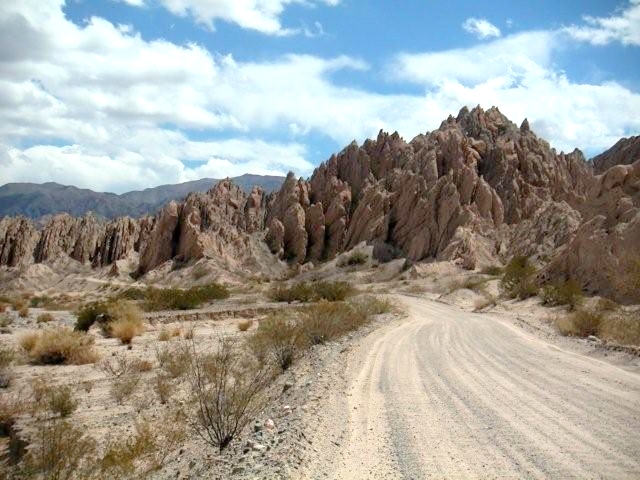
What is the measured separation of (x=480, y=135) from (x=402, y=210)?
24.0 meters

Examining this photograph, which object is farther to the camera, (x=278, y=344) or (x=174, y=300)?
(x=174, y=300)

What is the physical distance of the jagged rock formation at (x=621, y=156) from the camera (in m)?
106

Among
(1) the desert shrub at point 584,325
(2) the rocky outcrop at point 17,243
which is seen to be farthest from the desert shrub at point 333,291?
(2) the rocky outcrop at point 17,243

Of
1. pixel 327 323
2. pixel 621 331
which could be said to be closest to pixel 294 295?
pixel 327 323

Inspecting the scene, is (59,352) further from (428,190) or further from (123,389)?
(428,190)

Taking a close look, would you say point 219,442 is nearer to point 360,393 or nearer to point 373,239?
point 360,393

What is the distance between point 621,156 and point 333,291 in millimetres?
83210

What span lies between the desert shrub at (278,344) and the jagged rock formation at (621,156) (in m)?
98.1

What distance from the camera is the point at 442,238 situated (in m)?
77.1

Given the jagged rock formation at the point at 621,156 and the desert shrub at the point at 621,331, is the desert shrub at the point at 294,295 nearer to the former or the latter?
the desert shrub at the point at 621,331

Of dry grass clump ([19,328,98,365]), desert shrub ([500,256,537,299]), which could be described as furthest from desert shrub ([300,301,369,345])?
desert shrub ([500,256,537,299])

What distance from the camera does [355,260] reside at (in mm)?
81000

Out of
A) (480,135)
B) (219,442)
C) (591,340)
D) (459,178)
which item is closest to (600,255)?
(591,340)

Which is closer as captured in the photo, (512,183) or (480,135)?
(512,183)
